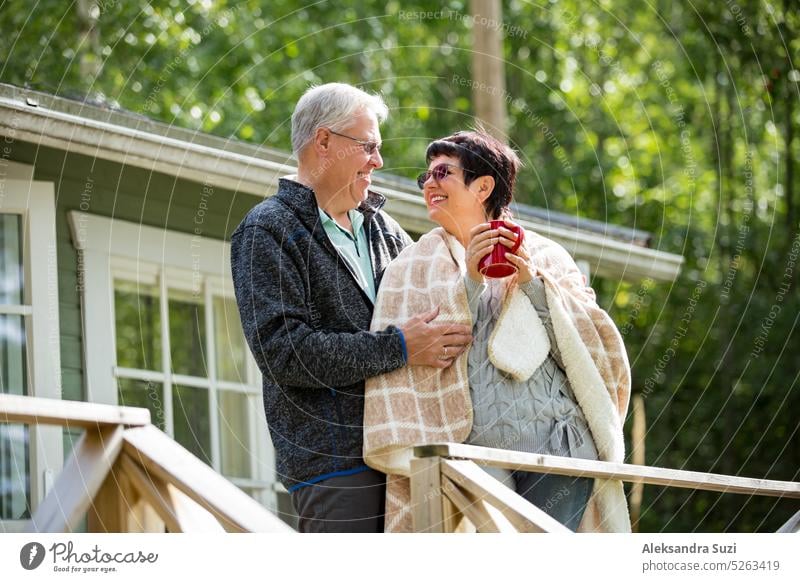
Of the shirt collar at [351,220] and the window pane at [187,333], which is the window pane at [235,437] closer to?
the window pane at [187,333]

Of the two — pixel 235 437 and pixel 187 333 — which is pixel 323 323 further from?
pixel 187 333

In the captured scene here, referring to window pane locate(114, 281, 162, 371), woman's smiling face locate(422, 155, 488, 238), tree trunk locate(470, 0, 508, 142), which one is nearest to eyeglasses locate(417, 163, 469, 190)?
woman's smiling face locate(422, 155, 488, 238)

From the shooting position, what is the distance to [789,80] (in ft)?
38.0

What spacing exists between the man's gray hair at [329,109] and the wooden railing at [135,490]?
886 millimetres

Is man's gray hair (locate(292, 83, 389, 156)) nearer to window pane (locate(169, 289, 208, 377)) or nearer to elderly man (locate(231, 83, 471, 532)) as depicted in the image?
elderly man (locate(231, 83, 471, 532))

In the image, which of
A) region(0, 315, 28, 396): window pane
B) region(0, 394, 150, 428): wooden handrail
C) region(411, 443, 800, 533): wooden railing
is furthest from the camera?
region(0, 315, 28, 396): window pane

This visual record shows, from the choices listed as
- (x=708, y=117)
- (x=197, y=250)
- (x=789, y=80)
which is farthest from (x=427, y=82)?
(x=197, y=250)

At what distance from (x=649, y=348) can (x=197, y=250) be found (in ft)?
32.7

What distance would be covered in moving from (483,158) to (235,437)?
3317 mm

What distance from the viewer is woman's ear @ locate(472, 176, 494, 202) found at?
3.18 metres

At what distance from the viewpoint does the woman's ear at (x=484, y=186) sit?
10.4 feet

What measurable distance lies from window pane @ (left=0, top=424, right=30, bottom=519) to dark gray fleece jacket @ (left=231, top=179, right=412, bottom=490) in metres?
2.40

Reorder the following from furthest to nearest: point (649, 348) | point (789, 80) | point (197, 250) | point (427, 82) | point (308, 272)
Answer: point (427, 82) < point (649, 348) < point (789, 80) < point (197, 250) < point (308, 272)

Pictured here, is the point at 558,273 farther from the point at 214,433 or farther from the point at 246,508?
the point at 214,433
